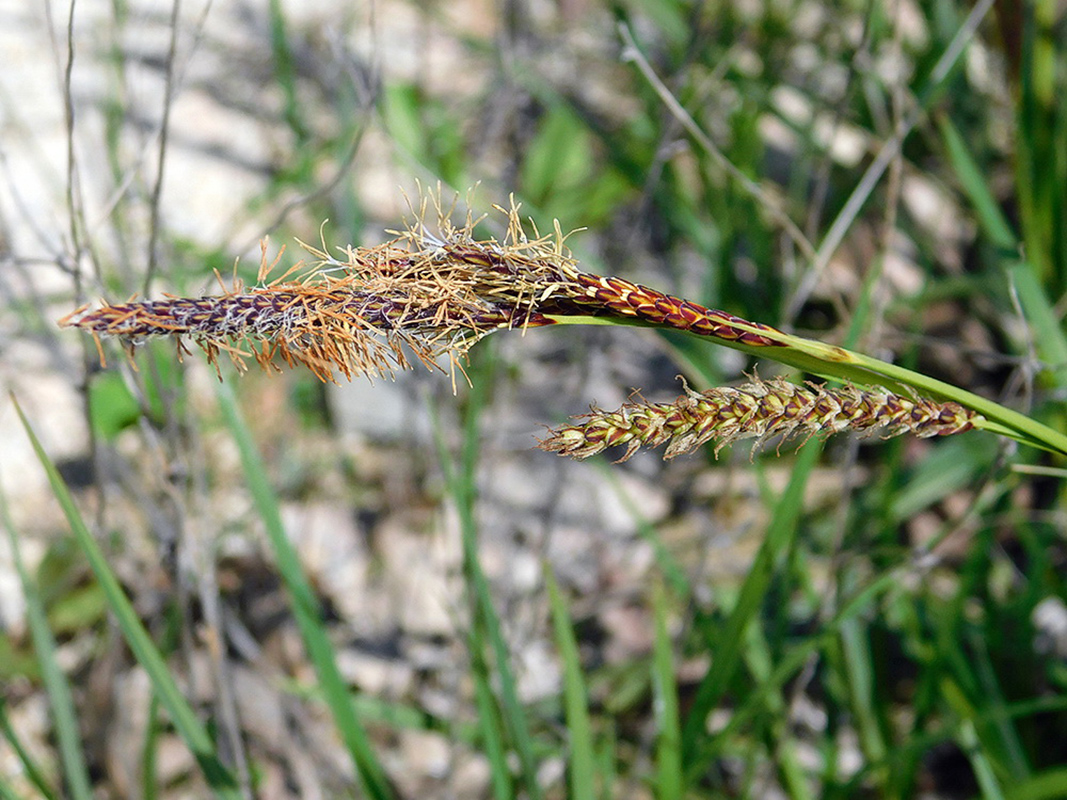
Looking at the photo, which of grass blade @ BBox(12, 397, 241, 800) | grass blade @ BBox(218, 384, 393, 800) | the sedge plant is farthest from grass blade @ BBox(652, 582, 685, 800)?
the sedge plant

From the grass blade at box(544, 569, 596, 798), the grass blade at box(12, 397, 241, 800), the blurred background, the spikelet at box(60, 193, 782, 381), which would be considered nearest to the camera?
the spikelet at box(60, 193, 782, 381)

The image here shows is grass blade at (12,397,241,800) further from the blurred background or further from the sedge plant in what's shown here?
the sedge plant

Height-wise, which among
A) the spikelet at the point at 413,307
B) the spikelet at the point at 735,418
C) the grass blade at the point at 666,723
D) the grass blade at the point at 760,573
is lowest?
the grass blade at the point at 666,723

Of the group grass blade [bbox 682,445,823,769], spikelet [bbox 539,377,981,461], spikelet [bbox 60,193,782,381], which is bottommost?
grass blade [bbox 682,445,823,769]

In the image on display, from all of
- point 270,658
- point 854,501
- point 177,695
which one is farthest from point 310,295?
point 854,501

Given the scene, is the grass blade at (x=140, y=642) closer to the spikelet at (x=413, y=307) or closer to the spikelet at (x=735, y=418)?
the spikelet at (x=413, y=307)

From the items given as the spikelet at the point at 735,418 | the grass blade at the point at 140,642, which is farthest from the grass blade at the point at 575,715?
the spikelet at the point at 735,418

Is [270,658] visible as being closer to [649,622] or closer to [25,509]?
[25,509]
